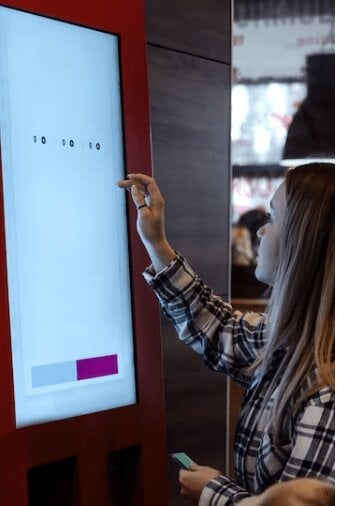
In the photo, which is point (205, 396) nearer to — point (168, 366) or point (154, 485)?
point (168, 366)

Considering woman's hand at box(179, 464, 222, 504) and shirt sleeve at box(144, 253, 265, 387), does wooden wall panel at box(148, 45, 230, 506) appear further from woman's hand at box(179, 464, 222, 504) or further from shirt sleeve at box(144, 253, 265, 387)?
woman's hand at box(179, 464, 222, 504)

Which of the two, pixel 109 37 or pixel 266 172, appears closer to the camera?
pixel 109 37

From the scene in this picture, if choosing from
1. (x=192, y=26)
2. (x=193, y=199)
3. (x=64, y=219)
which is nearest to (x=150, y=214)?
(x=64, y=219)

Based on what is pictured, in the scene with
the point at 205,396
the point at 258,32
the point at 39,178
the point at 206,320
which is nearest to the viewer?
the point at 39,178

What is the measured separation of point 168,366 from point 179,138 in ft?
1.65

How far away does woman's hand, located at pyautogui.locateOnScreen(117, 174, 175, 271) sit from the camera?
126cm

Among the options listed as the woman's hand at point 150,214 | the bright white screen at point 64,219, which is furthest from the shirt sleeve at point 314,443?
the woman's hand at point 150,214

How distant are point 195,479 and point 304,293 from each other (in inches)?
14.5

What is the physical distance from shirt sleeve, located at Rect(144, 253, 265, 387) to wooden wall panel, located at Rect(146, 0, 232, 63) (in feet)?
1.61

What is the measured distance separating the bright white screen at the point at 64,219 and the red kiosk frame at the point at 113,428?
0.02 metres

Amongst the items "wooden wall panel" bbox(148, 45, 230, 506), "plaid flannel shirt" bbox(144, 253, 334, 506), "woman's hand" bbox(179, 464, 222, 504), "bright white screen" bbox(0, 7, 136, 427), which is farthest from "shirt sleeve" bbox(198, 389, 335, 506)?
"wooden wall panel" bbox(148, 45, 230, 506)

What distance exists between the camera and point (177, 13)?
1.64 metres

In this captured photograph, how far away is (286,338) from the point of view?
4.25 feet

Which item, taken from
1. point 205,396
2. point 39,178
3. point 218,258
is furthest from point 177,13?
point 205,396
